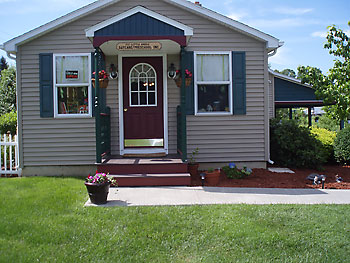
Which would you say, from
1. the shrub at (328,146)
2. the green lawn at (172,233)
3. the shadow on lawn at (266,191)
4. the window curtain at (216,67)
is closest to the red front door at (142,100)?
the window curtain at (216,67)

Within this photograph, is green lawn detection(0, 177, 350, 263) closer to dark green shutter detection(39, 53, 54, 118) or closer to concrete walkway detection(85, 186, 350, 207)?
concrete walkway detection(85, 186, 350, 207)

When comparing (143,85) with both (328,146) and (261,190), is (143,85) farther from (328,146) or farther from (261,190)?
(328,146)

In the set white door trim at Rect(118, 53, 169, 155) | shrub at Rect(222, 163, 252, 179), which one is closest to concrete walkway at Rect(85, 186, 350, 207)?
shrub at Rect(222, 163, 252, 179)

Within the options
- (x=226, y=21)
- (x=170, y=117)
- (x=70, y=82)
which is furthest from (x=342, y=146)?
(x=70, y=82)

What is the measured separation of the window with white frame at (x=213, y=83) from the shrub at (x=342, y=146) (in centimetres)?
370

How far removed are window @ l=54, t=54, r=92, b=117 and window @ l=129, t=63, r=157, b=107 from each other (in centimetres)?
107

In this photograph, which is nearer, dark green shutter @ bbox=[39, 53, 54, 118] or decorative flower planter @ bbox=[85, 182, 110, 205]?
decorative flower planter @ bbox=[85, 182, 110, 205]

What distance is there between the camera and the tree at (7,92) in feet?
61.6

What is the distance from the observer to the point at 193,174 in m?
7.55

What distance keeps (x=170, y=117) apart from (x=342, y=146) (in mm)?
5064

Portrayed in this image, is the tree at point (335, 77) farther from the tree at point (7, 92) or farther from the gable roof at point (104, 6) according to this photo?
the tree at point (7, 92)

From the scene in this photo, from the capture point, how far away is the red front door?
26.4 ft

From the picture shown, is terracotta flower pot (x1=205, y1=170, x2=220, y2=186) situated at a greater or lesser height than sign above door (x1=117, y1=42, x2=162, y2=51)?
lesser

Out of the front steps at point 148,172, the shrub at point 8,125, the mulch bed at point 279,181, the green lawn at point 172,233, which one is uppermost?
the shrub at point 8,125
